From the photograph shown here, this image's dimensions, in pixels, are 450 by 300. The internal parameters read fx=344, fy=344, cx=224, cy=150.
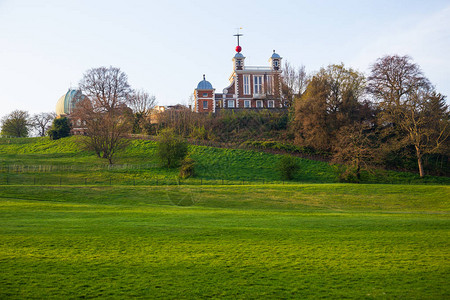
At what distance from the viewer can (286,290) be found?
7059mm

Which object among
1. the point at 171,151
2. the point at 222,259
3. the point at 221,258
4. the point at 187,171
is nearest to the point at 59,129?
the point at 171,151

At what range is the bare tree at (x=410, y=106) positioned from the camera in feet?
154

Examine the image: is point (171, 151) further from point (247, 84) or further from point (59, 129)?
point (247, 84)

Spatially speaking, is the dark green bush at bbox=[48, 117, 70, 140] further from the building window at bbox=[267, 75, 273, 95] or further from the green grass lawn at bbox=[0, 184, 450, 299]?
the green grass lawn at bbox=[0, 184, 450, 299]

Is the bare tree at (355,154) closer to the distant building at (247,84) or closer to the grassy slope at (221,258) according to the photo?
the grassy slope at (221,258)

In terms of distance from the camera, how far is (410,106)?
48.2 meters

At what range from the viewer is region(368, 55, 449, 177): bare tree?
4684 cm

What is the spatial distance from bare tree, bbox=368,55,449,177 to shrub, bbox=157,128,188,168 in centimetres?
2972

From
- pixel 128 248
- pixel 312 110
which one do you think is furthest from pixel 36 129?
pixel 128 248

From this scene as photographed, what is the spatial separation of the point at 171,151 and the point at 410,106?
1339 inches

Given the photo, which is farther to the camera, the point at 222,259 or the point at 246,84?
the point at 246,84

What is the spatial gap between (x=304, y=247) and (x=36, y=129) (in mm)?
105938

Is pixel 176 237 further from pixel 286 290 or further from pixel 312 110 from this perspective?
pixel 312 110

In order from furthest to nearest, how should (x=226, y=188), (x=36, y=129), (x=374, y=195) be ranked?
(x=36, y=129) → (x=226, y=188) → (x=374, y=195)
